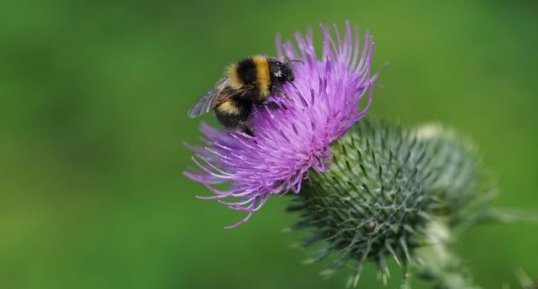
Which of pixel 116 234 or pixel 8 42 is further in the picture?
pixel 8 42

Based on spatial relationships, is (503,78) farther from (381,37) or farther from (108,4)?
(108,4)

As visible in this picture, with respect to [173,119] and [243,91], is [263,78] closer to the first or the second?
[243,91]

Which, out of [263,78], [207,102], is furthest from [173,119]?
[263,78]

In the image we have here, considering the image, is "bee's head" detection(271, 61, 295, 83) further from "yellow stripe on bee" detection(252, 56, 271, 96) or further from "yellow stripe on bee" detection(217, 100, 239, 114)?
"yellow stripe on bee" detection(217, 100, 239, 114)

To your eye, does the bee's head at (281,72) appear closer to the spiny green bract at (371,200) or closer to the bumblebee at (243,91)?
the bumblebee at (243,91)

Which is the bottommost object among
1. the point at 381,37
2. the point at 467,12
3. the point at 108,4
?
the point at 108,4

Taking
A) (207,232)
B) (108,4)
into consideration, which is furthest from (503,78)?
(108,4)

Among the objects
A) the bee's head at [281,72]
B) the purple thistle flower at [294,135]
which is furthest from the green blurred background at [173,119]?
the bee's head at [281,72]
